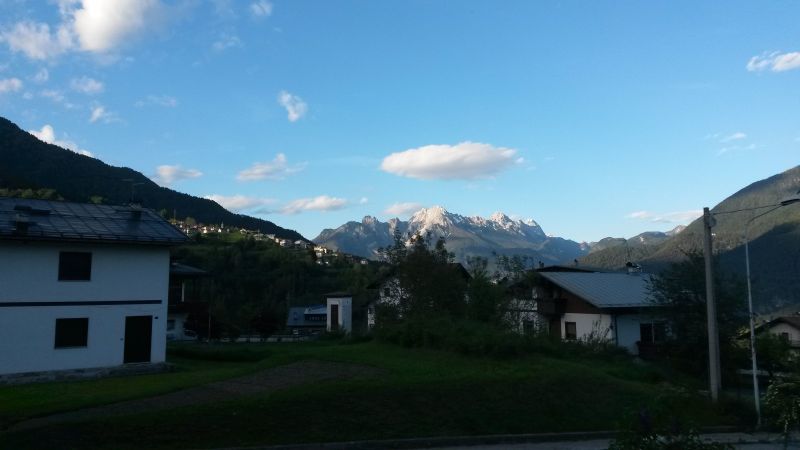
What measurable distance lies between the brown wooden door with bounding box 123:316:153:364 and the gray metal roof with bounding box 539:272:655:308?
21754 mm

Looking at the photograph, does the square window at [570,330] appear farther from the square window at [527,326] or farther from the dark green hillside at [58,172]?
the dark green hillside at [58,172]

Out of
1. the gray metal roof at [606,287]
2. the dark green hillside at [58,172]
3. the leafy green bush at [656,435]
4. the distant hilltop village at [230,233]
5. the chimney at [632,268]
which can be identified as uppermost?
the dark green hillside at [58,172]

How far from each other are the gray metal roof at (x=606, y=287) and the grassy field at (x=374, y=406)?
1120 centimetres

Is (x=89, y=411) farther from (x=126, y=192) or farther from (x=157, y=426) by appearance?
(x=126, y=192)

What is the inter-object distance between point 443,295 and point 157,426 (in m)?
15.4

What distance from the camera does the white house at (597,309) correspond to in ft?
100.0

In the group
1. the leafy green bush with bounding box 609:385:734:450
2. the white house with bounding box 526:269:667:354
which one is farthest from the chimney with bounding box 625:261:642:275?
the leafy green bush with bounding box 609:385:734:450

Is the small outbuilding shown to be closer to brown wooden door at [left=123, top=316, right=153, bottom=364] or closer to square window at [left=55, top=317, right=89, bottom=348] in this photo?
brown wooden door at [left=123, top=316, right=153, bottom=364]

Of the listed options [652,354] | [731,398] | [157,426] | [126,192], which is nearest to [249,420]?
[157,426]

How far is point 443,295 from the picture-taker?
2538cm

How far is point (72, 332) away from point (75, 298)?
4.05ft

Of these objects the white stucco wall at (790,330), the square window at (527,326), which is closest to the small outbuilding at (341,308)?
the square window at (527,326)

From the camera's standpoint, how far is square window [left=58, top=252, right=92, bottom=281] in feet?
68.5

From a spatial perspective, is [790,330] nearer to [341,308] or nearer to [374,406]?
[341,308]
